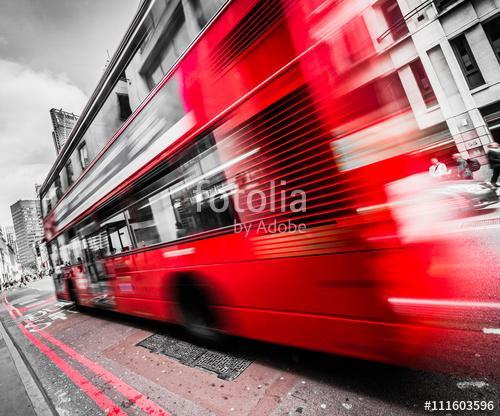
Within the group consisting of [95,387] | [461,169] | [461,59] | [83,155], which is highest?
[461,59]

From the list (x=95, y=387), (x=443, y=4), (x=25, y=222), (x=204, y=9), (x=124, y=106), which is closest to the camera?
(x=204, y=9)

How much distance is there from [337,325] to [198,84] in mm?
2667

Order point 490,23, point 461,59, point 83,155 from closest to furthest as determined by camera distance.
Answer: point 83,155 < point 490,23 < point 461,59

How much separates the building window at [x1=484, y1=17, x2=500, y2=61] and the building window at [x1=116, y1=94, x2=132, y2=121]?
932 cm

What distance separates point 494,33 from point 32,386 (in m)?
12.5

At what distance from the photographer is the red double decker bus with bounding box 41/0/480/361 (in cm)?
175

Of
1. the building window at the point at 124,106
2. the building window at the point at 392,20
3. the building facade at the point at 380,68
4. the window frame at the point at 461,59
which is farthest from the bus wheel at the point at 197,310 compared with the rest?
the window frame at the point at 461,59

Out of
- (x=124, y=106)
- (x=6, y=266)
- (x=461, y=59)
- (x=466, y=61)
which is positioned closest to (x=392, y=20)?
(x=124, y=106)

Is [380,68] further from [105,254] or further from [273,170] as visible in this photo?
[105,254]

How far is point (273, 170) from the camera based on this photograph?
7.23ft

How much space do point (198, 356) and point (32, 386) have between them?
2501mm

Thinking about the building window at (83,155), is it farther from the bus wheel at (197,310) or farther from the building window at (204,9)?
the building window at (204,9)

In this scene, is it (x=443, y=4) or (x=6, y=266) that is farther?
(x=6, y=266)

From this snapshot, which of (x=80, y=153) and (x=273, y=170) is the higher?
(x=80, y=153)
